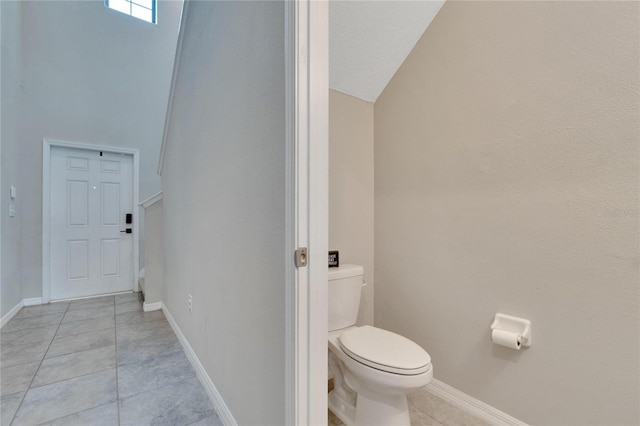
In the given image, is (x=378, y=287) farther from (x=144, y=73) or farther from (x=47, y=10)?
→ (x=47, y=10)

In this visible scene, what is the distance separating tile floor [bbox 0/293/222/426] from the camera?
4.36 feet

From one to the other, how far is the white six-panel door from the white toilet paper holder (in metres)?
3.97

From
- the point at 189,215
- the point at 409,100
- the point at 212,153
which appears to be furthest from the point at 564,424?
the point at 189,215

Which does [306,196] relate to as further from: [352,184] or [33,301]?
[33,301]

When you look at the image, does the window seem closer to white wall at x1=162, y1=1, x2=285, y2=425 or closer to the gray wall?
white wall at x1=162, y1=1, x2=285, y2=425

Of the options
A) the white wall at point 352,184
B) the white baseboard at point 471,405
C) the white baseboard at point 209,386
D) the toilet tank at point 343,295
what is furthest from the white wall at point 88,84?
the white baseboard at point 471,405

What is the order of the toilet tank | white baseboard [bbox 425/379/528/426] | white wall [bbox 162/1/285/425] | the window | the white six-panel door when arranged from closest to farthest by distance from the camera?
white wall [bbox 162/1/285/425]
white baseboard [bbox 425/379/528/426]
the toilet tank
the white six-panel door
the window

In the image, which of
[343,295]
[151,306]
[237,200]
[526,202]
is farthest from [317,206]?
[151,306]

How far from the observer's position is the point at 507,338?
125 centimetres

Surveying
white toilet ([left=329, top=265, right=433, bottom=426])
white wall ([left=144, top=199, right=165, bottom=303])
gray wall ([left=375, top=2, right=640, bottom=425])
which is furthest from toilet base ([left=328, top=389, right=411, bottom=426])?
white wall ([left=144, top=199, right=165, bottom=303])

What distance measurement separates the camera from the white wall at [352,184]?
1795mm

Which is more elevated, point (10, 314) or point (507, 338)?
point (507, 338)

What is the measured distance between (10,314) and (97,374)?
5.77ft

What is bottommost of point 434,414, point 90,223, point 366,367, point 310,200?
point 434,414
